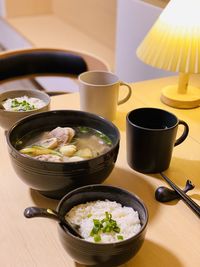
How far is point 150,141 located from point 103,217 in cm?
24

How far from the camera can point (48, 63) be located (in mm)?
1619

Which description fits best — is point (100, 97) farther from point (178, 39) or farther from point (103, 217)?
point (103, 217)

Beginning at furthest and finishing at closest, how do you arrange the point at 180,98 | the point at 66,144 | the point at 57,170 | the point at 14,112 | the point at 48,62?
the point at 48,62 → the point at 180,98 → the point at 14,112 → the point at 66,144 → the point at 57,170

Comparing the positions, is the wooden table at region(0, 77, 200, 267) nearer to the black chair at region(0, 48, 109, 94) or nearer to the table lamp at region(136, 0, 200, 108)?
the table lamp at region(136, 0, 200, 108)

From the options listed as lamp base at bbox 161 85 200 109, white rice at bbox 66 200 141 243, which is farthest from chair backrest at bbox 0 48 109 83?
white rice at bbox 66 200 141 243

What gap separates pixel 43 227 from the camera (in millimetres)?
707

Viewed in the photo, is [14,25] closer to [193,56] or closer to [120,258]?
[193,56]

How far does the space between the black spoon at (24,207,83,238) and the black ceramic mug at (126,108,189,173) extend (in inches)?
11.4

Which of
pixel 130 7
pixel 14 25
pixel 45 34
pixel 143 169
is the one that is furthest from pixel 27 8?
pixel 143 169

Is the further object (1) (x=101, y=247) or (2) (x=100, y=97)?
(2) (x=100, y=97)

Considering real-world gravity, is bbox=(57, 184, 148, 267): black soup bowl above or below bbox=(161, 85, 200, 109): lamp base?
above

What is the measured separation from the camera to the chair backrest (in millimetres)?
1576

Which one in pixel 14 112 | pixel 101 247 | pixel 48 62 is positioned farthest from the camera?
pixel 48 62

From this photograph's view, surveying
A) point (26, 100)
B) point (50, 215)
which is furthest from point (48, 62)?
point (50, 215)
